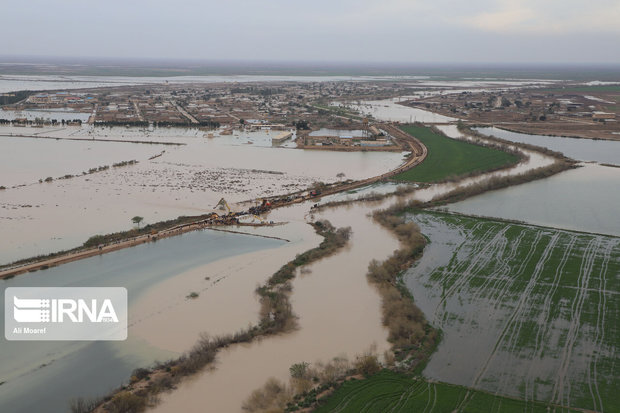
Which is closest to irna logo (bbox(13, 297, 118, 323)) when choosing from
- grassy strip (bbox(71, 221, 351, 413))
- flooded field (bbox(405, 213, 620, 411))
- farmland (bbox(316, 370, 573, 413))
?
grassy strip (bbox(71, 221, 351, 413))

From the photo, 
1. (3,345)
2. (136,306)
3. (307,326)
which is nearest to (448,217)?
(307,326)

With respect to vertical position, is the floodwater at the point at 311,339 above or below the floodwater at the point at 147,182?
below

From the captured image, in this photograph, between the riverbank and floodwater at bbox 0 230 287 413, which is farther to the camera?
the riverbank

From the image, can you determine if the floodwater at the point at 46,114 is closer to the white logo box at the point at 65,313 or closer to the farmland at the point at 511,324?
the white logo box at the point at 65,313

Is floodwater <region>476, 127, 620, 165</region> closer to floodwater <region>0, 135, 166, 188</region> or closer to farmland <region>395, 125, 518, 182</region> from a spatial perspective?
farmland <region>395, 125, 518, 182</region>

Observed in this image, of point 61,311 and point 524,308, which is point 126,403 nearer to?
point 61,311

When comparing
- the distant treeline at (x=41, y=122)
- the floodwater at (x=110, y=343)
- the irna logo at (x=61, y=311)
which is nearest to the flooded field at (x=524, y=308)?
the floodwater at (x=110, y=343)

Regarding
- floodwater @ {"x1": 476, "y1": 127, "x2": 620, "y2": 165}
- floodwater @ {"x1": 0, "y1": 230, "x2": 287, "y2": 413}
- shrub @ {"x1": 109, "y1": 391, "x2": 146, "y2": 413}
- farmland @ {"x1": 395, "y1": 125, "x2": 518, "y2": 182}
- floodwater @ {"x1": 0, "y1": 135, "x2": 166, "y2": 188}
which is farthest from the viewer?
floodwater @ {"x1": 476, "y1": 127, "x2": 620, "y2": 165}
